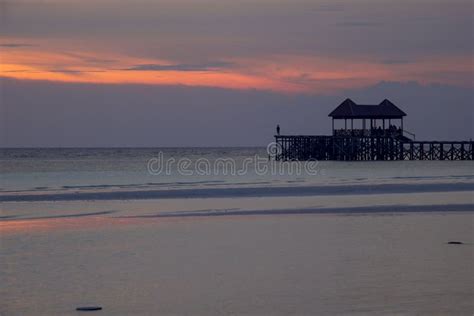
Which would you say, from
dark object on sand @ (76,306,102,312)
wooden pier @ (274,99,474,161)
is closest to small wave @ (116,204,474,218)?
dark object on sand @ (76,306,102,312)

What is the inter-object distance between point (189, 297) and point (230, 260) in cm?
273

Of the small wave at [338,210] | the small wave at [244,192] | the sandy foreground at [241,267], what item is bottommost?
the small wave at [244,192]

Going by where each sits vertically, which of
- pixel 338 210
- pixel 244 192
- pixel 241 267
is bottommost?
pixel 244 192

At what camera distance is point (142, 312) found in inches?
408

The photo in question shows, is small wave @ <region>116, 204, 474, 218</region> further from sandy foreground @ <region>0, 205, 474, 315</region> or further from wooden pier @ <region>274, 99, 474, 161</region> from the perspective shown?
wooden pier @ <region>274, 99, 474, 161</region>

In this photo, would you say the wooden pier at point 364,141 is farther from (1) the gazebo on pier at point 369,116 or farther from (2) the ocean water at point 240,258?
(2) the ocean water at point 240,258

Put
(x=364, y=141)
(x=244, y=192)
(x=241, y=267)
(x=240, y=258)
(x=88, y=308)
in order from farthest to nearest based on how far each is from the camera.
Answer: (x=364, y=141) → (x=244, y=192) → (x=240, y=258) → (x=241, y=267) → (x=88, y=308)

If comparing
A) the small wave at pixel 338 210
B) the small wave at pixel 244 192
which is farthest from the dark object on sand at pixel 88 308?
the small wave at pixel 244 192

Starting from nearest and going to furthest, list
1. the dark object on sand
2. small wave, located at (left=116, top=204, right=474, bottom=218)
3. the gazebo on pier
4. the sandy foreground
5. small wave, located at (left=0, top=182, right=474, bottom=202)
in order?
the dark object on sand → the sandy foreground → small wave, located at (left=116, top=204, right=474, bottom=218) → small wave, located at (left=0, top=182, right=474, bottom=202) → the gazebo on pier

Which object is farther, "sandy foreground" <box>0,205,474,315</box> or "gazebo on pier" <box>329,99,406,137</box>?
"gazebo on pier" <box>329,99,406,137</box>

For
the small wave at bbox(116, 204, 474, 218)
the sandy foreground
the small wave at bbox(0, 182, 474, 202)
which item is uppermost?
the sandy foreground

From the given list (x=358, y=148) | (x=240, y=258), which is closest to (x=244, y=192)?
(x=240, y=258)

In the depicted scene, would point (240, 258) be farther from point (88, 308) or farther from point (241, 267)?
point (88, 308)

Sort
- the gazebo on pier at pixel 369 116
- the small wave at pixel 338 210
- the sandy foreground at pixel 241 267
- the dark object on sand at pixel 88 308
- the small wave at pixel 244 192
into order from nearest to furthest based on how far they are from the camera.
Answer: the dark object on sand at pixel 88 308, the sandy foreground at pixel 241 267, the small wave at pixel 338 210, the small wave at pixel 244 192, the gazebo on pier at pixel 369 116
